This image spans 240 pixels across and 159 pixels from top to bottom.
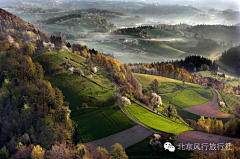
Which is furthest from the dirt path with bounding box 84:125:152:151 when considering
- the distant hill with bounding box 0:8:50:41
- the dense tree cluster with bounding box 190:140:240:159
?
the distant hill with bounding box 0:8:50:41

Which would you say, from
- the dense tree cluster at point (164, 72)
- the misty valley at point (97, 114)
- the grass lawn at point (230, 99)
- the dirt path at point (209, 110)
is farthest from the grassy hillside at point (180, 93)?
the dense tree cluster at point (164, 72)

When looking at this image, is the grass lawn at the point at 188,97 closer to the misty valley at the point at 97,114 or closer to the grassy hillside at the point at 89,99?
the misty valley at the point at 97,114

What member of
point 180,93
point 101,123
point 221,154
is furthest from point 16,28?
point 221,154

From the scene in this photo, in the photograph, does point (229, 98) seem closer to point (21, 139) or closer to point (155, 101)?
point (155, 101)

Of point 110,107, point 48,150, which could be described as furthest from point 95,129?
point 48,150

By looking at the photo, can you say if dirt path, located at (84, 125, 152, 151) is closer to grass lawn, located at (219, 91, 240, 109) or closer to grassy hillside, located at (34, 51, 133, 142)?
grassy hillside, located at (34, 51, 133, 142)
